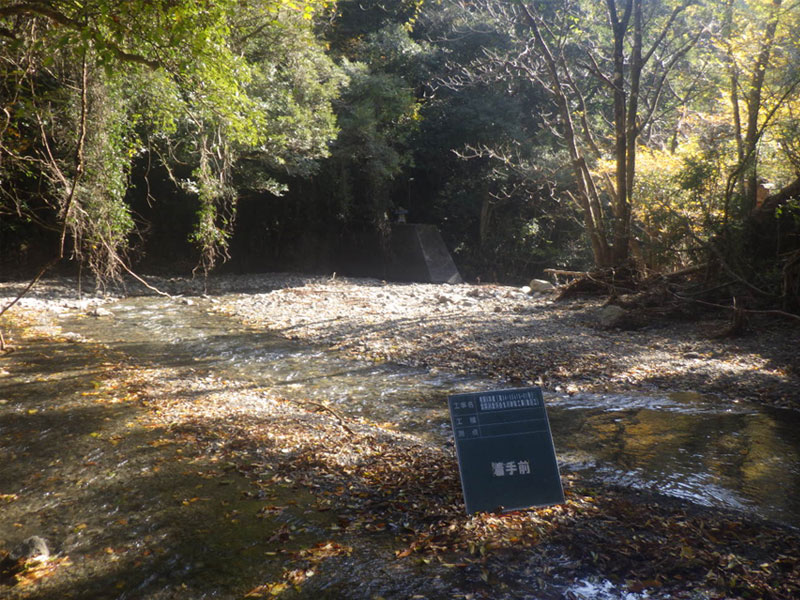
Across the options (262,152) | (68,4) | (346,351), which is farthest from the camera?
(262,152)

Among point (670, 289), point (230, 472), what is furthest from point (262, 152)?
point (230, 472)

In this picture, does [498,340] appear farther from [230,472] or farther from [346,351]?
[230,472]

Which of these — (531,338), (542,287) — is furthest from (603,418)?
(542,287)

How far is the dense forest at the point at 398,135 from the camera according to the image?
675 cm

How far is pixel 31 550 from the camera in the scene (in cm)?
318

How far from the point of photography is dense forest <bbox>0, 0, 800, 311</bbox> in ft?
22.1

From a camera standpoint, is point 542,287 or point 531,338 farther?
point 542,287

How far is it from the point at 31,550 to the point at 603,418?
4.64 meters

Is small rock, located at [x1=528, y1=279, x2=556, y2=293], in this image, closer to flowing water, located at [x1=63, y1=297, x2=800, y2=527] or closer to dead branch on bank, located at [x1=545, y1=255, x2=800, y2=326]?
dead branch on bank, located at [x1=545, y1=255, x2=800, y2=326]

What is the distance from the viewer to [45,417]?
18.2 ft

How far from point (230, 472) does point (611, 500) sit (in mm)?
2623

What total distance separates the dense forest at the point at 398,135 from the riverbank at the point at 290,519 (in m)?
1.97

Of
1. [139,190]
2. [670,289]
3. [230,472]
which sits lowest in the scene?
[230,472]

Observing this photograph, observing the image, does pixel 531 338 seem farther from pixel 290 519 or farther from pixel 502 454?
pixel 290 519
